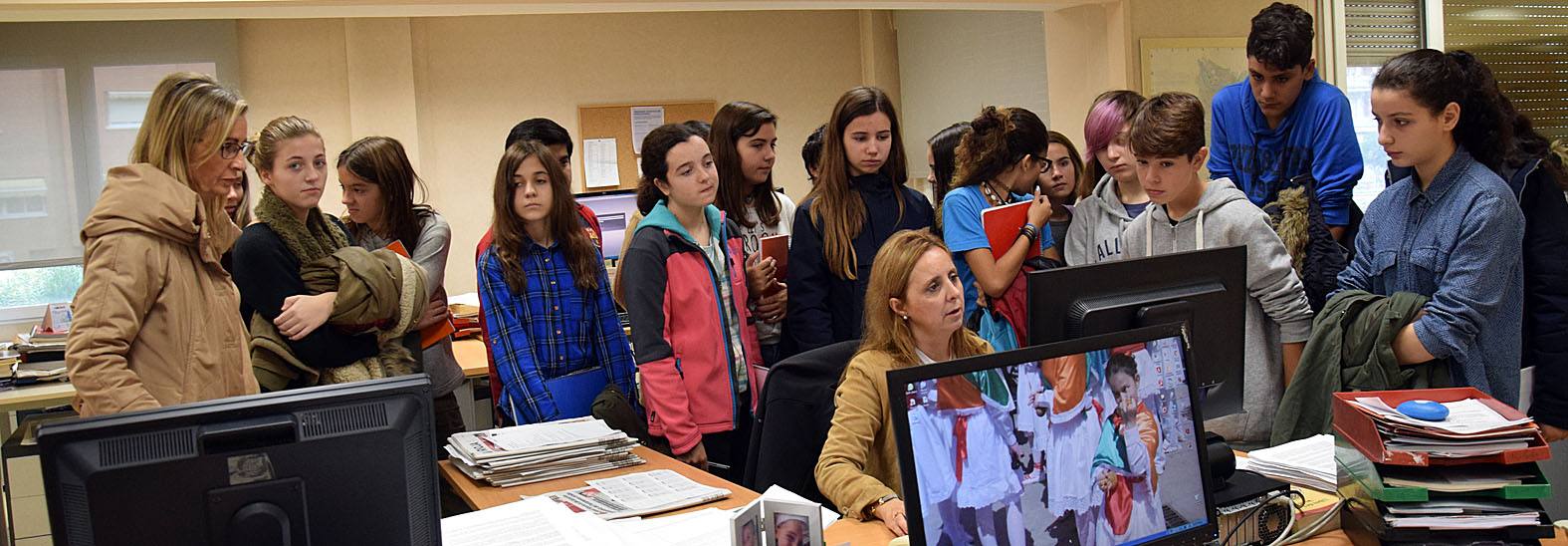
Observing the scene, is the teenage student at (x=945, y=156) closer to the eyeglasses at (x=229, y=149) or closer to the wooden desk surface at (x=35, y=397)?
the eyeglasses at (x=229, y=149)

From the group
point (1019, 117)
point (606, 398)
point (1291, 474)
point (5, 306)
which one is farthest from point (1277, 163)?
point (5, 306)

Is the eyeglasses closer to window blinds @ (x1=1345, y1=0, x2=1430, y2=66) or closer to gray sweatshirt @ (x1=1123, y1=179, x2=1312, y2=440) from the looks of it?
gray sweatshirt @ (x1=1123, y1=179, x2=1312, y2=440)

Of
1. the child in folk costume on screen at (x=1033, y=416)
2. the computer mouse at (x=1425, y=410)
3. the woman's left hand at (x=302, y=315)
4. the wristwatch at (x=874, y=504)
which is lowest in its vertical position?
the wristwatch at (x=874, y=504)

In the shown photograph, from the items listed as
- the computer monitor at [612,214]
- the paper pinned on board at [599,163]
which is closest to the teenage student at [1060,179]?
the computer monitor at [612,214]

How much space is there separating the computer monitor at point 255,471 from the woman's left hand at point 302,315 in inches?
49.7

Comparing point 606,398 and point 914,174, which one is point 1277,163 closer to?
point 606,398

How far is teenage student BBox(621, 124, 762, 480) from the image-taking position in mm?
2895

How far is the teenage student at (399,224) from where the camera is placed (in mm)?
3240

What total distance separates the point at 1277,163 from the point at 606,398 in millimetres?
2007

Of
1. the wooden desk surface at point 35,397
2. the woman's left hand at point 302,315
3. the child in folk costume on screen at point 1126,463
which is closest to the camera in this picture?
the child in folk costume on screen at point 1126,463

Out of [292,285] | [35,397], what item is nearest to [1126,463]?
[292,285]

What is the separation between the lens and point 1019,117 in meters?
3.16

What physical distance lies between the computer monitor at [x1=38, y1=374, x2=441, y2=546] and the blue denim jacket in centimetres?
205

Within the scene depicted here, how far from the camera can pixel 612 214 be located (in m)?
5.41
